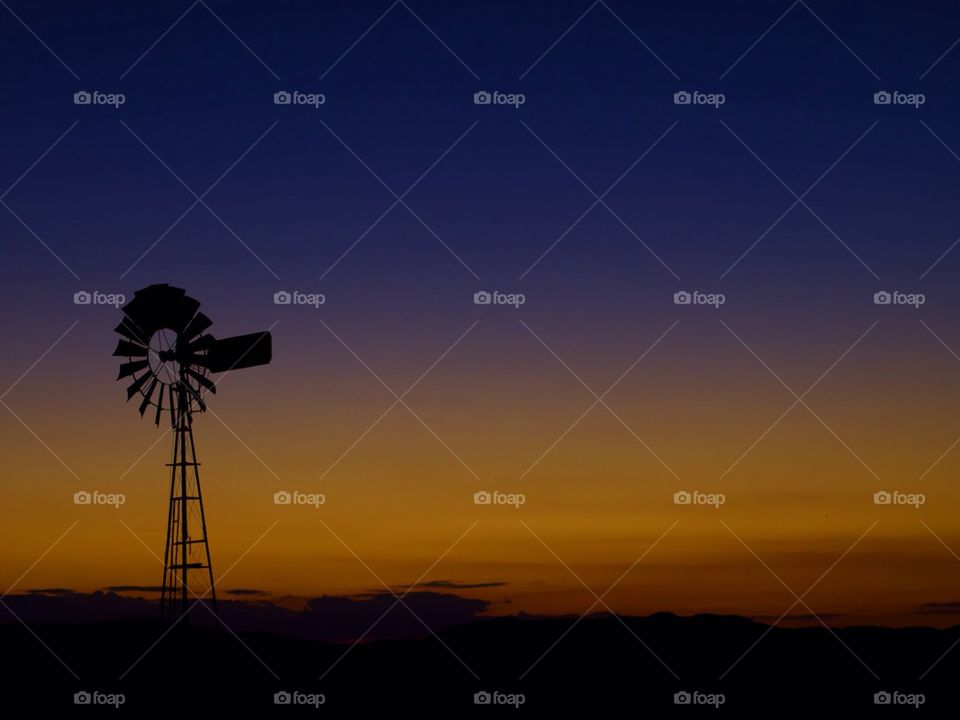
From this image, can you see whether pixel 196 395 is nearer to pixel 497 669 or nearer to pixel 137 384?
pixel 137 384

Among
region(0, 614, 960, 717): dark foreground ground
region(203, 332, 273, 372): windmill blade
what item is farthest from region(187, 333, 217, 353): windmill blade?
region(0, 614, 960, 717): dark foreground ground

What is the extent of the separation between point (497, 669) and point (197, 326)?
1810cm

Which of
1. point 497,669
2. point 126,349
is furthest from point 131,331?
point 497,669

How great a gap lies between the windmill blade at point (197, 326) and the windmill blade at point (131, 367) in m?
1.33

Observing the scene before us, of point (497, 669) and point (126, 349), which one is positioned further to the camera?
point (497, 669)

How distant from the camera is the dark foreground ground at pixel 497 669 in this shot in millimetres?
39719

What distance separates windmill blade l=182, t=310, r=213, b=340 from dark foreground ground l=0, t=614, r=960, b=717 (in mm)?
8325

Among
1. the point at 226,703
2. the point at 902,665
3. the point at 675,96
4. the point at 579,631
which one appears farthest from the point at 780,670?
the point at 675,96

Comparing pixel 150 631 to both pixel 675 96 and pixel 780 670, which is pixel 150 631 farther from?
pixel 675 96

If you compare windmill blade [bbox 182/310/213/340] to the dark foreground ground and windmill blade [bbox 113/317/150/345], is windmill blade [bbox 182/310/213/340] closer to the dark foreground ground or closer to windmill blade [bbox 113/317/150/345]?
windmill blade [bbox 113/317/150/345]

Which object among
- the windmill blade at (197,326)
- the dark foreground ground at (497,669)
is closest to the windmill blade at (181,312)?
the windmill blade at (197,326)

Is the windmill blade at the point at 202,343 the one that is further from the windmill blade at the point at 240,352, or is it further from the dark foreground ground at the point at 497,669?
the dark foreground ground at the point at 497,669

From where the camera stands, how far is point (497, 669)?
48.8m

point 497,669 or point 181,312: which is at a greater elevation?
point 181,312
